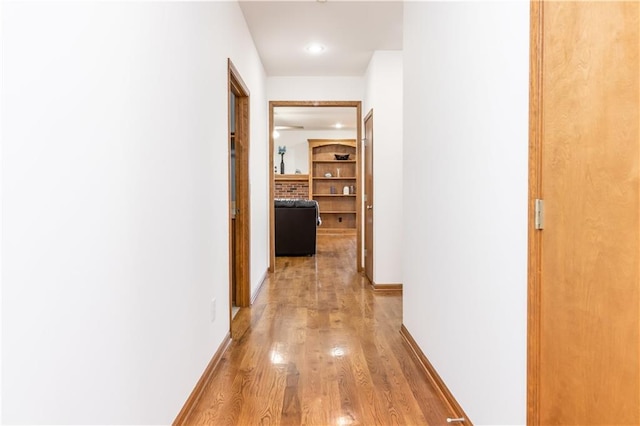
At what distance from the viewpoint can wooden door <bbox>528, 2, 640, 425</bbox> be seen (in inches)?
38.1

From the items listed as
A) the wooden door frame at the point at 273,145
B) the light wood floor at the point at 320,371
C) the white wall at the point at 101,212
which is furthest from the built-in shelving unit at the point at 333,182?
the white wall at the point at 101,212

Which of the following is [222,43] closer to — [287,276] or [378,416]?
[378,416]

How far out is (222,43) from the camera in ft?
9.49

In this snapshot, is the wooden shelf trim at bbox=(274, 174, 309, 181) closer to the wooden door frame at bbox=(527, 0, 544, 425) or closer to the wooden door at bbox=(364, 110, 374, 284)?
the wooden door at bbox=(364, 110, 374, 284)

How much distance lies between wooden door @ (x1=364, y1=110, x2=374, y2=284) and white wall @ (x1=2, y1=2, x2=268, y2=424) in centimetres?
292

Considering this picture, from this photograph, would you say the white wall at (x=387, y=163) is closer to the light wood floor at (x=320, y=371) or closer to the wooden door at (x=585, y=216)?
the light wood floor at (x=320, y=371)

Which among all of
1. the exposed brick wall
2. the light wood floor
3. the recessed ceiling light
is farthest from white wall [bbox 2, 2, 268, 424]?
the exposed brick wall

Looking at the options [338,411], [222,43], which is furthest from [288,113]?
[338,411]

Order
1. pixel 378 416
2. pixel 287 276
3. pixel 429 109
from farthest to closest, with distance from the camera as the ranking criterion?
1. pixel 287 276
2. pixel 429 109
3. pixel 378 416

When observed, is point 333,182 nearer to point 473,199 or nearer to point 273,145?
point 273,145

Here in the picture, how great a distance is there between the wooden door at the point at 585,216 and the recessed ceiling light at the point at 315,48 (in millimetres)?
3406

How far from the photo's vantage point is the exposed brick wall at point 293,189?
10.9 metres

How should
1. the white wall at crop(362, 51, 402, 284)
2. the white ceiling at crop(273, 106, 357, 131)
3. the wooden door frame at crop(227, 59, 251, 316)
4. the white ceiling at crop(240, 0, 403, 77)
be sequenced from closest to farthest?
the white ceiling at crop(240, 0, 403, 77)
the wooden door frame at crop(227, 59, 251, 316)
the white wall at crop(362, 51, 402, 284)
the white ceiling at crop(273, 106, 357, 131)

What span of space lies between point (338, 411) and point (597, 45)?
1794mm
